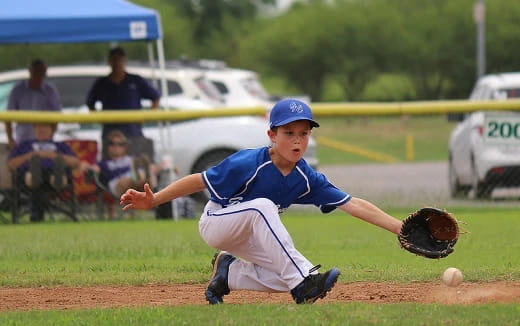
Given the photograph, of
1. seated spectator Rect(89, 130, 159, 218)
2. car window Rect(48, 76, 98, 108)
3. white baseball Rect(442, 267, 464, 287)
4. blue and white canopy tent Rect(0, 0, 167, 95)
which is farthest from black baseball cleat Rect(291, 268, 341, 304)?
car window Rect(48, 76, 98, 108)

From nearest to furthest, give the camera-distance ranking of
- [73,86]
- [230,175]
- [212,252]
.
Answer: [230,175] → [212,252] → [73,86]

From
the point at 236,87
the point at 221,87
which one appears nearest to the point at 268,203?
the point at 236,87

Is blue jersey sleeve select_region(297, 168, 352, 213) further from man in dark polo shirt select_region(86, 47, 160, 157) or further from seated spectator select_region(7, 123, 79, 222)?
man in dark polo shirt select_region(86, 47, 160, 157)

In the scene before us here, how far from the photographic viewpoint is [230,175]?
6.62 meters

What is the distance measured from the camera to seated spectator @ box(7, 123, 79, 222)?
45.0ft

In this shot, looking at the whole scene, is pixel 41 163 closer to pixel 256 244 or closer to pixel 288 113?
pixel 256 244

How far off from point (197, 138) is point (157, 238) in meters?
3.77

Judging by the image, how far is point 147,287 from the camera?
26.4 ft

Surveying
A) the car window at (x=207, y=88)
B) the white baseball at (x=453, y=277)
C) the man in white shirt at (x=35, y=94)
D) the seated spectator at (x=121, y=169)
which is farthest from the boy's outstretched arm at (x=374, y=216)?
the car window at (x=207, y=88)

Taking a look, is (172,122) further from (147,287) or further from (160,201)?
(160,201)

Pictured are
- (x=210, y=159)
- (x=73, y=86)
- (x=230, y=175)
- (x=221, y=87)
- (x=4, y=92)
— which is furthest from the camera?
(x=221, y=87)

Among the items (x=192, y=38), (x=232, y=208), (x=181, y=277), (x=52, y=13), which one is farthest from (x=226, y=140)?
(x=192, y=38)

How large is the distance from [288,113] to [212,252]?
12.8 feet

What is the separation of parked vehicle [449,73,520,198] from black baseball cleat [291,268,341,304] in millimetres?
7659
